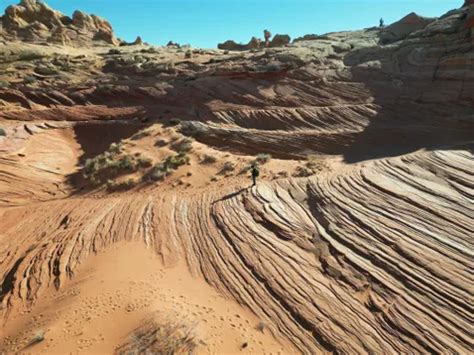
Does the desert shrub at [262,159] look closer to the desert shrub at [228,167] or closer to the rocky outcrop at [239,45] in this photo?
the desert shrub at [228,167]

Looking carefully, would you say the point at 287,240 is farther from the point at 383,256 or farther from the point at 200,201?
the point at 200,201

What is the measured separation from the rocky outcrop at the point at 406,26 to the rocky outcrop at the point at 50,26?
4427 cm

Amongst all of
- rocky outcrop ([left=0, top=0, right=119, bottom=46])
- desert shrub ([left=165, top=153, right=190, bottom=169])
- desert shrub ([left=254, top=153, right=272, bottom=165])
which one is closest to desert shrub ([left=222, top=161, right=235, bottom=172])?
desert shrub ([left=254, top=153, right=272, bottom=165])

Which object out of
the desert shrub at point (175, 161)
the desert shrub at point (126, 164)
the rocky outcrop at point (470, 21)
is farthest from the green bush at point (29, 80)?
the rocky outcrop at point (470, 21)

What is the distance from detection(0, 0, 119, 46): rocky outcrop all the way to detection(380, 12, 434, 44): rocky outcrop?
145 ft

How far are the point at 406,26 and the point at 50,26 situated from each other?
55.3 meters

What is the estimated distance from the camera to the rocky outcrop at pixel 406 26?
105 ft

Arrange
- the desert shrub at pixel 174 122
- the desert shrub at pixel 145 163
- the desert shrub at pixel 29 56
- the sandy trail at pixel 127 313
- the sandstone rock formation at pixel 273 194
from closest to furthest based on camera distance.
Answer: the sandy trail at pixel 127 313 → the sandstone rock formation at pixel 273 194 → the desert shrub at pixel 145 163 → the desert shrub at pixel 174 122 → the desert shrub at pixel 29 56

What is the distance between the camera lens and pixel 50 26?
54312 mm

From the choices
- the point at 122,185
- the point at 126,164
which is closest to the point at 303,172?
the point at 122,185

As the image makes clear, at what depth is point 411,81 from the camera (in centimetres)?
2180

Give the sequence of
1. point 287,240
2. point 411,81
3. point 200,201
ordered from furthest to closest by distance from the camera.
Result: 1. point 411,81
2. point 200,201
3. point 287,240

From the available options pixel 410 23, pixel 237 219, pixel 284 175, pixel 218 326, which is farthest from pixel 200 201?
pixel 410 23

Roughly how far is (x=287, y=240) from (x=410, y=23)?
33401 mm
